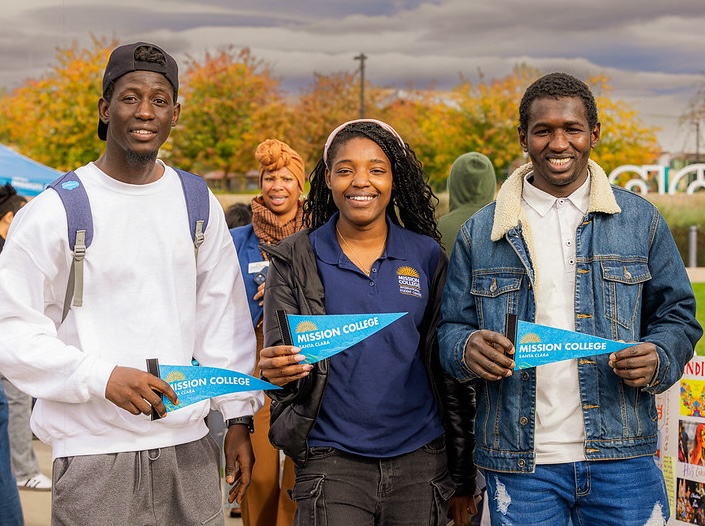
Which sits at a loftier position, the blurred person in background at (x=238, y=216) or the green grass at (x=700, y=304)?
the blurred person in background at (x=238, y=216)

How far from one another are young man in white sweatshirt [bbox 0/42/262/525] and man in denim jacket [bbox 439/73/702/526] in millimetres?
977

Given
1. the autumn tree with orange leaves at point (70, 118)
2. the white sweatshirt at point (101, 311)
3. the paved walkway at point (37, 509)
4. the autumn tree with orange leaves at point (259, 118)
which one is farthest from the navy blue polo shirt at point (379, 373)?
the autumn tree with orange leaves at point (70, 118)

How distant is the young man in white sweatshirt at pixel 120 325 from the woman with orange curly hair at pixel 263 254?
5.88ft

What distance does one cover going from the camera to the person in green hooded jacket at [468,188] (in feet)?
19.5

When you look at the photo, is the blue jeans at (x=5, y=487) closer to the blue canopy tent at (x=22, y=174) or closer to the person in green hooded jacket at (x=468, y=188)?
the person in green hooded jacket at (x=468, y=188)

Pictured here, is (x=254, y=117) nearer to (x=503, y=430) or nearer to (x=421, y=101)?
(x=421, y=101)

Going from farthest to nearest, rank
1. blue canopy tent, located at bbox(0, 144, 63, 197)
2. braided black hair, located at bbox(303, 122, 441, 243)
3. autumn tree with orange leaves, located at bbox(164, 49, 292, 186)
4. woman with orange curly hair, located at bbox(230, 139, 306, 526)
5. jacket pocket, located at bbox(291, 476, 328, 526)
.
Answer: autumn tree with orange leaves, located at bbox(164, 49, 292, 186) < blue canopy tent, located at bbox(0, 144, 63, 197) < woman with orange curly hair, located at bbox(230, 139, 306, 526) < braided black hair, located at bbox(303, 122, 441, 243) < jacket pocket, located at bbox(291, 476, 328, 526)

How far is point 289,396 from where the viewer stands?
10.7 ft

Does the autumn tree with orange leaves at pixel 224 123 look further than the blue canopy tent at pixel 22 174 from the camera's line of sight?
Yes

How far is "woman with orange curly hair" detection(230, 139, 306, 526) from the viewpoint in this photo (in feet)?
16.6

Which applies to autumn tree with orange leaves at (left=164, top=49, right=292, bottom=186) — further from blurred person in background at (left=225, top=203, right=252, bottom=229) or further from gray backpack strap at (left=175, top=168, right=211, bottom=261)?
gray backpack strap at (left=175, top=168, right=211, bottom=261)

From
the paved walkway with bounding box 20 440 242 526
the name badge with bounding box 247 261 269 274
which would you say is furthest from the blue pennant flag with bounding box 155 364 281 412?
the paved walkway with bounding box 20 440 242 526

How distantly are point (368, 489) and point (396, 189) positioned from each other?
125 centimetres

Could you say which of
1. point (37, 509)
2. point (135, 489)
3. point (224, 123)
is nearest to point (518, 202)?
point (135, 489)
